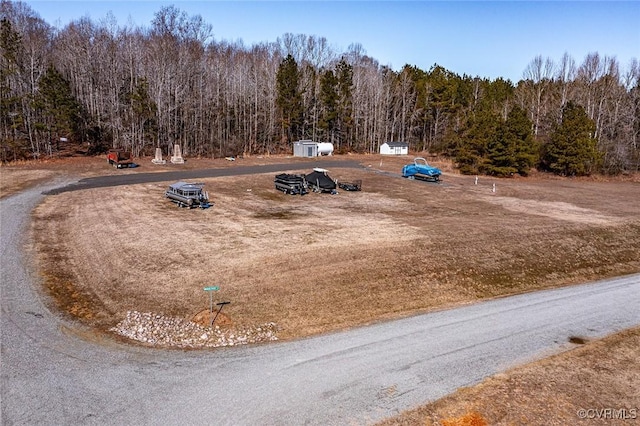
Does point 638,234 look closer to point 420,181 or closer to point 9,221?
point 420,181

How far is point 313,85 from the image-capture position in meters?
70.6

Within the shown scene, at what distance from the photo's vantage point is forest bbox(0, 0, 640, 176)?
48094mm

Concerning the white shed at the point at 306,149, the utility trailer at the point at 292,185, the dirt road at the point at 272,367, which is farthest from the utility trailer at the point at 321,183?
the white shed at the point at 306,149

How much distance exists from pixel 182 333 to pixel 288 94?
5473 centimetres

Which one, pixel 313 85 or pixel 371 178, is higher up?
pixel 313 85

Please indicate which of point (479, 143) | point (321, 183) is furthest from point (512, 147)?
point (321, 183)

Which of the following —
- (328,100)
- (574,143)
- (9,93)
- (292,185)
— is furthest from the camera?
(328,100)

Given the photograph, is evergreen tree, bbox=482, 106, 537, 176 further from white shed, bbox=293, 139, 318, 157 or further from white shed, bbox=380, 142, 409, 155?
white shed, bbox=293, 139, 318, 157

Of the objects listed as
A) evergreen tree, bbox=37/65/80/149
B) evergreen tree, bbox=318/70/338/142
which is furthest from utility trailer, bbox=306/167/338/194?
evergreen tree, bbox=318/70/338/142

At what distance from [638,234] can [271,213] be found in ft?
74.9

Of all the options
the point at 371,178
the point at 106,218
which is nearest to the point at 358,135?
the point at 371,178

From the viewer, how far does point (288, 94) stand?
62719 mm

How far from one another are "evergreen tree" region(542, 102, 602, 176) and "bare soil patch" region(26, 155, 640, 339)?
1813 cm

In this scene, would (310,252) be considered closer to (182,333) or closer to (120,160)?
(182,333)
